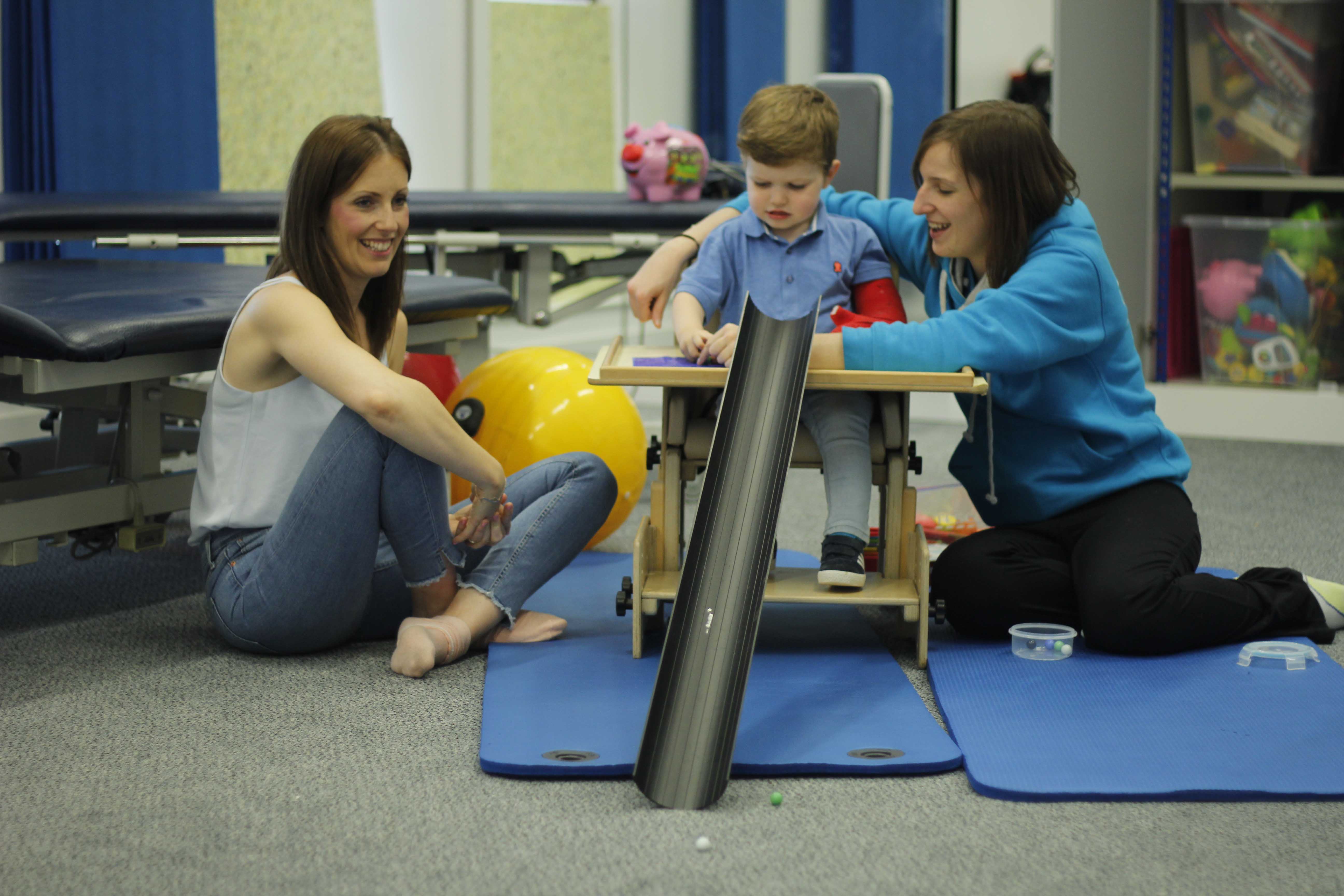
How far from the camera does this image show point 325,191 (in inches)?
68.5

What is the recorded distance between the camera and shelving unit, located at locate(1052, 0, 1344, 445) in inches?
141

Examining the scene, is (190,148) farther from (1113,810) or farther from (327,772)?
(1113,810)

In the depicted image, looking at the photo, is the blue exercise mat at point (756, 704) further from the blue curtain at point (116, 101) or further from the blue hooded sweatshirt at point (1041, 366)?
the blue curtain at point (116, 101)

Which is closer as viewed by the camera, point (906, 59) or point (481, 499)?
point (481, 499)

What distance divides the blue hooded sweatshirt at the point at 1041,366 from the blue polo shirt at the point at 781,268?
0.09 metres

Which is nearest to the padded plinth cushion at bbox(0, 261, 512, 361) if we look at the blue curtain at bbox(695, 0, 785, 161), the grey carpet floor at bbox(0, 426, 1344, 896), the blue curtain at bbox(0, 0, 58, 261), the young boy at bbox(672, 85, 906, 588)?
the grey carpet floor at bbox(0, 426, 1344, 896)

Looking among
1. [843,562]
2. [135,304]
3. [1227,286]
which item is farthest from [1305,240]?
[135,304]

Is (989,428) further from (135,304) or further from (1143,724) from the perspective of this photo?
(135,304)

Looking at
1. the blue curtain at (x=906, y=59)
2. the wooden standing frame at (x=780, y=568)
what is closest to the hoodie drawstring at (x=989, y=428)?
the wooden standing frame at (x=780, y=568)

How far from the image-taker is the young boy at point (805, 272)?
1.81 metres

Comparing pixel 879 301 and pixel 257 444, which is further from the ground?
pixel 879 301

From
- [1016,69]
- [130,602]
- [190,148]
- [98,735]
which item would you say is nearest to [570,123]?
[1016,69]

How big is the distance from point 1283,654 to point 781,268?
909 mm

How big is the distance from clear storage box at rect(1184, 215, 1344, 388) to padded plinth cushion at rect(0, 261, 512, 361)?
6.90 feet
